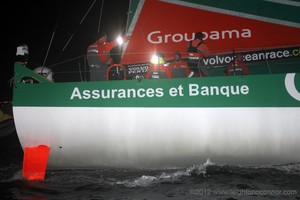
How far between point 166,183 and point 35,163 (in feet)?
5.94

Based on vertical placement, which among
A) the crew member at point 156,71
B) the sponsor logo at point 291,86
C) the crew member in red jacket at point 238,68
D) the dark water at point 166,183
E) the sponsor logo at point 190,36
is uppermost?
the sponsor logo at point 190,36

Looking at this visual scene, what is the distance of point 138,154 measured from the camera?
4.14 metres

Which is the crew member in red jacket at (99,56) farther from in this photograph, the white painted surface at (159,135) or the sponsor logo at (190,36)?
the sponsor logo at (190,36)

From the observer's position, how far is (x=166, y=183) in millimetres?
3754

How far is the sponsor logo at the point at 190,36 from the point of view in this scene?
20.2ft

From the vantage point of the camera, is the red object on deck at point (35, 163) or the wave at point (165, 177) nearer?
the wave at point (165, 177)


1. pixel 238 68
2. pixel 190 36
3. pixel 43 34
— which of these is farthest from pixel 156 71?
pixel 43 34

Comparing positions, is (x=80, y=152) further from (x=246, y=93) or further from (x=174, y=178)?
(x=246, y=93)

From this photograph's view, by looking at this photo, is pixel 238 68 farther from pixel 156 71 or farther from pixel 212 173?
pixel 212 173

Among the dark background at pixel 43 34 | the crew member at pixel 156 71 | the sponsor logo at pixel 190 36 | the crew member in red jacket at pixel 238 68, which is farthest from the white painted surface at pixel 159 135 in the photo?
the dark background at pixel 43 34

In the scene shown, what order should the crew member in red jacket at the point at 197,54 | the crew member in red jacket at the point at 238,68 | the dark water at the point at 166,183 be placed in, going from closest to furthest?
the dark water at the point at 166,183 < the crew member in red jacket at the point at 197,54 < the crew member in red jacket at the point at 238,68

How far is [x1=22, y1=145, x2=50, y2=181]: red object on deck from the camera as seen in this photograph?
409 cm

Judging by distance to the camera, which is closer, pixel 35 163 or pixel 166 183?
pixel 166 183

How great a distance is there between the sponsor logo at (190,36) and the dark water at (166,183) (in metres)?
3.06
